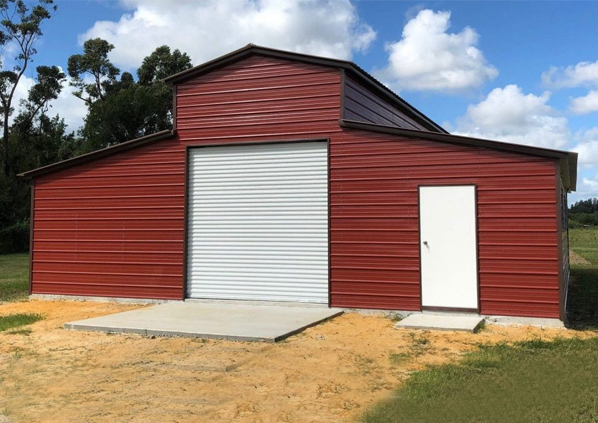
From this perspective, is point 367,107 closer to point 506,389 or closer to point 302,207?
point 302,207

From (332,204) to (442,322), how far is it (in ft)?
9.88

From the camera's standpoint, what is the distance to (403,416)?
4.26m

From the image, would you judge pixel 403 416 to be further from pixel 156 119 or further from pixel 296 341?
pixel 156 119

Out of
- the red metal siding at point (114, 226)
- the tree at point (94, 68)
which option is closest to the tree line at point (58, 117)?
the tree at point (94, 68)

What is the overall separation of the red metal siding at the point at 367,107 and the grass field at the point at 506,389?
547 centimetres

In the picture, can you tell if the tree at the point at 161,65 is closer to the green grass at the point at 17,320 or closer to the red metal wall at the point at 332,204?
the red metal wall at the point at 332,204

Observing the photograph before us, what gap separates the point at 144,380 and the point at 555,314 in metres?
6.28

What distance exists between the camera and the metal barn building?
863cm

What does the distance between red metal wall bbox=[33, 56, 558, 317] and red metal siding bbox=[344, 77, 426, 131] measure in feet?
1.16

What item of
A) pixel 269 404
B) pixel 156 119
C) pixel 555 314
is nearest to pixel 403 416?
pixel 269 404

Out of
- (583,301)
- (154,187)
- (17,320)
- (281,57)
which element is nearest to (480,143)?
(281,57)

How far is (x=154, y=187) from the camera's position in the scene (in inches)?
443

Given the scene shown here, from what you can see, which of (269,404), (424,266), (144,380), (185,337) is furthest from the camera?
(424,266)

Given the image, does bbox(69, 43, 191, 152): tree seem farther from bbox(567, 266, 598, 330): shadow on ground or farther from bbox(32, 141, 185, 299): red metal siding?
bbox(567, 266, 598, 330): shadow on ground
